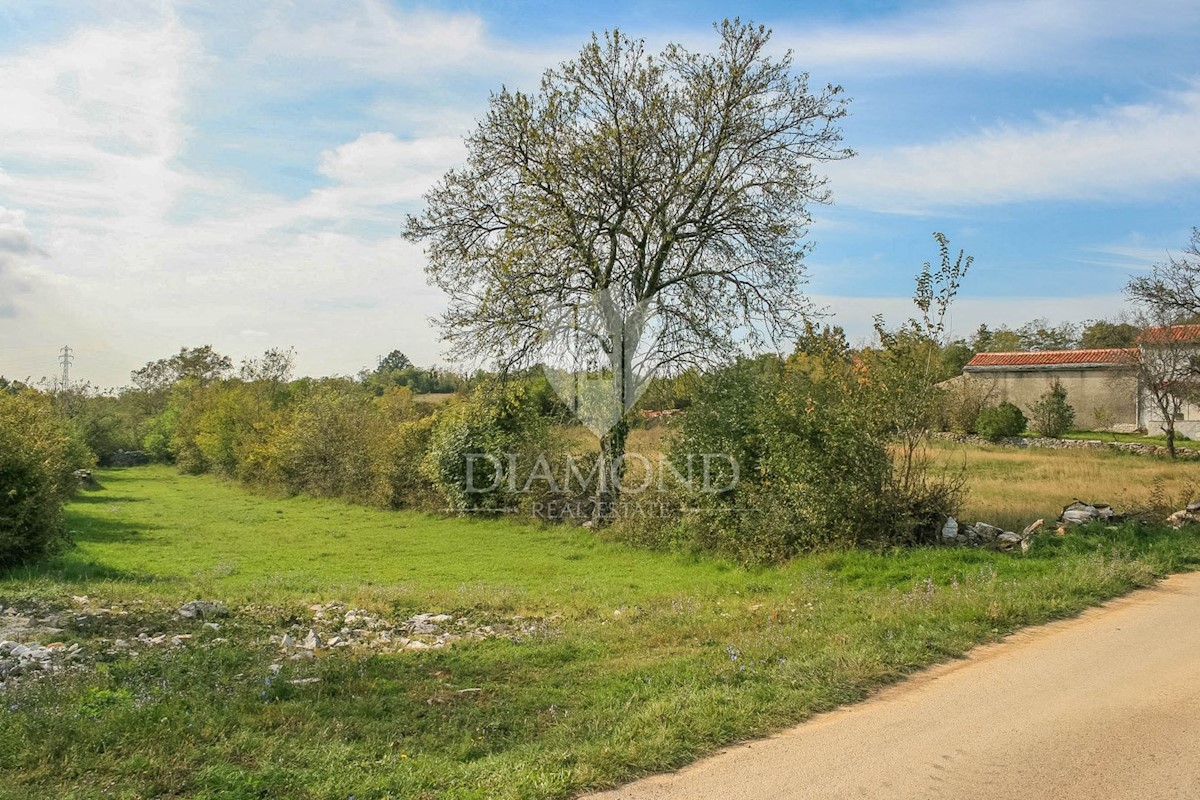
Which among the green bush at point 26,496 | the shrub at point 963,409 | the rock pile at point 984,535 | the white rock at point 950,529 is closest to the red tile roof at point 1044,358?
the shrub at point 963,409

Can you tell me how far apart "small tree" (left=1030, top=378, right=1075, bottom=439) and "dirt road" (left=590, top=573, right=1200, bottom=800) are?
36.7 m

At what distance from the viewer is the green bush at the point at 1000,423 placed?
38406 mm

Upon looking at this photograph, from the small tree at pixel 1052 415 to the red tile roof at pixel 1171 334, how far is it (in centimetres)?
451

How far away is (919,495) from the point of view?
557 inches

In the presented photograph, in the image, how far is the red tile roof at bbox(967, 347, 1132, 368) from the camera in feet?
151

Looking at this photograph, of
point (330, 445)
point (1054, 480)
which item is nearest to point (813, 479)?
point (1054, 480)

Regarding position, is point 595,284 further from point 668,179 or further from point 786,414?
point 786,414

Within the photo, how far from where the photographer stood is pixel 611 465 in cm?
2059

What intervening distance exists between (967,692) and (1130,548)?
7679 mm

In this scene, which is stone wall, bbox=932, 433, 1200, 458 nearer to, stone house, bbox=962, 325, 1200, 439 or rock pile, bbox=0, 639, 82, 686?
stone house, bbox=962, 325, 1200, 439

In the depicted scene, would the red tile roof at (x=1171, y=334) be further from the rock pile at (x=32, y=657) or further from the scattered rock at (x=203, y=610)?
the rock pile at (x=32, y=657)

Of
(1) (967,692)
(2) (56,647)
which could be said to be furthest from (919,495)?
(2) (56,647)

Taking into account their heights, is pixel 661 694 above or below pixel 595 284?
below

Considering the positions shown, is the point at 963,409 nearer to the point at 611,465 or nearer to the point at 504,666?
the point at 611,465
